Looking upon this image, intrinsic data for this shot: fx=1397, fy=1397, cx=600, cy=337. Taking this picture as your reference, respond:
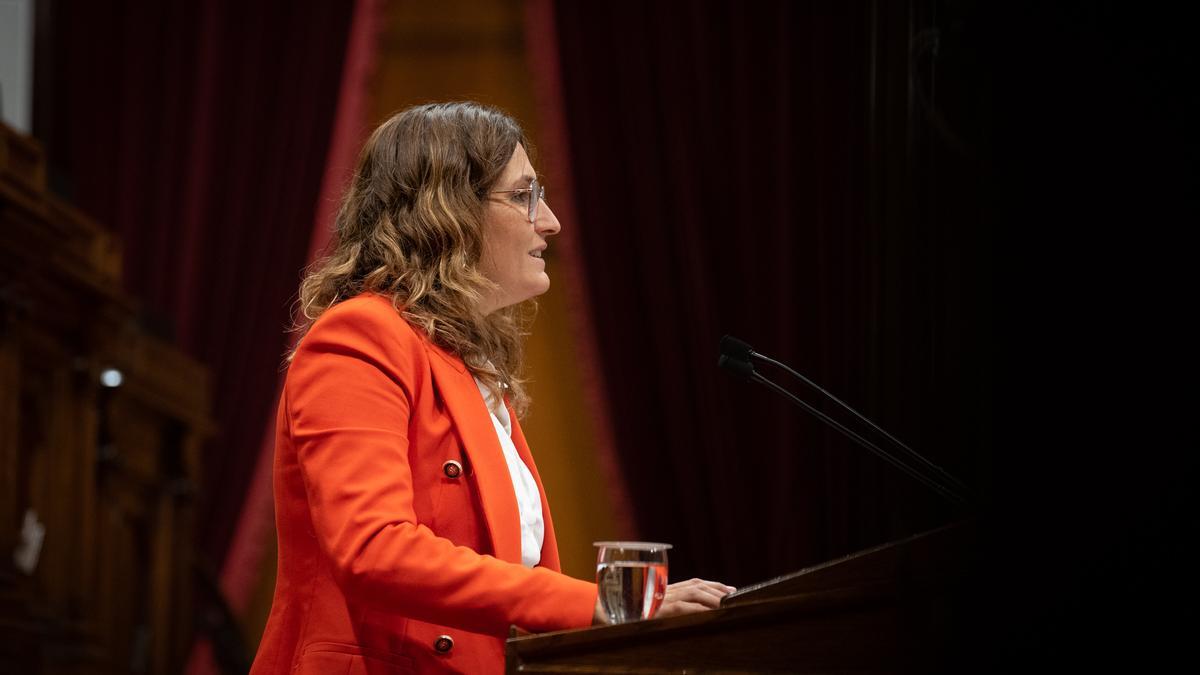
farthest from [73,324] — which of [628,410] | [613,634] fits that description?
[613,634]

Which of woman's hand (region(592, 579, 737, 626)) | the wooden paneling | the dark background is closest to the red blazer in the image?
woman's hand (region(592, 579, 737, 626))

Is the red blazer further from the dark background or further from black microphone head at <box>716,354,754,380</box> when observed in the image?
the dark background

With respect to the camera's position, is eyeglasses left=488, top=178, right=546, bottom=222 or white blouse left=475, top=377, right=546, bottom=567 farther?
eyeglasses left=488, top=178, right=546, bottom=222

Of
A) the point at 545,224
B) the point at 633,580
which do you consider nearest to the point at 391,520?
the point at 633,580

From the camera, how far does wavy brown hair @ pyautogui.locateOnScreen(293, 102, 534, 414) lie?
6.08 ft


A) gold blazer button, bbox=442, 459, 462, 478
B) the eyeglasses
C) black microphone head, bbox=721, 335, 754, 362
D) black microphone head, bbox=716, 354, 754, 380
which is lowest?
gold blazer button, bbox=442, 459, 462, 478

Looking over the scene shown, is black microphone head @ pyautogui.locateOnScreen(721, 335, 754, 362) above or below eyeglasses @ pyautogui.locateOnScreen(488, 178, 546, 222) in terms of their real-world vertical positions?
below

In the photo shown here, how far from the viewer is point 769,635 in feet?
4.21

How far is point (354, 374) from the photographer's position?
165 centimetres

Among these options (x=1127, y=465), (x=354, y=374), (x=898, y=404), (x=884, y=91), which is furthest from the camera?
(x=884, y=91)

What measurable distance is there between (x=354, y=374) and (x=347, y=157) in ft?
14.8

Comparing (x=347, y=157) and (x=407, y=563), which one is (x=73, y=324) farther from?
(x=407, y=563)

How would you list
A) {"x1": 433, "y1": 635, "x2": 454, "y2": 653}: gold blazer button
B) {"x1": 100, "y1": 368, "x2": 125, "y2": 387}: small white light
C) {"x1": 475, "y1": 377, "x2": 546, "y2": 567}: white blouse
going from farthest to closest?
{"x1": 100, "y1": 368, "x2": 125, "y2": 387}: small white light
{"x1": 475, "y1": 377, "x2": 546, "y2": 567}: white blouse
{"x1": 433, "y1": 635, "x2": 454, "y2": 653}: gold blazer button

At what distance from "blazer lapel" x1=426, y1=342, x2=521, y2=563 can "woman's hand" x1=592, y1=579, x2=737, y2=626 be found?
353 mm
